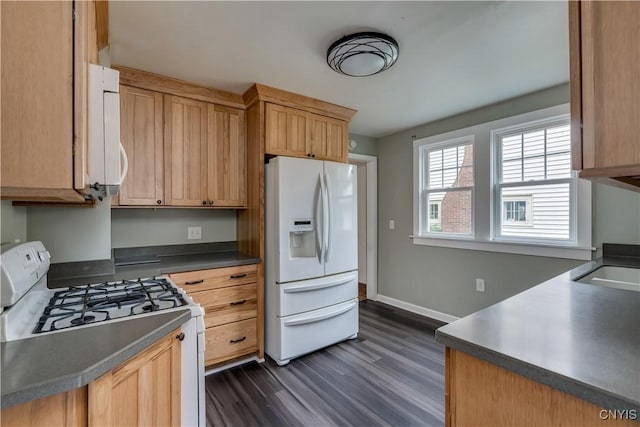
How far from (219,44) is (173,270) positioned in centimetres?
155

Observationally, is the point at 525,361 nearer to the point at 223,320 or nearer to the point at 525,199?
the point at 223,320

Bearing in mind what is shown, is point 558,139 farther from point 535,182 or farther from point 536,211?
point 536,211

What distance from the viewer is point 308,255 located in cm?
266

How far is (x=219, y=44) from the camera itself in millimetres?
1878

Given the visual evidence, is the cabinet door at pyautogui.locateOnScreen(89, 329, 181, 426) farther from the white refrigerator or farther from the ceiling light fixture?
the ceiling light fixture

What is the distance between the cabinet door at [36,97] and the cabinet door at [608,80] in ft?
4.15

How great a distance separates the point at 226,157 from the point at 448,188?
2.41 meters

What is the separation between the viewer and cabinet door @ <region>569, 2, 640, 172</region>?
1.81ft

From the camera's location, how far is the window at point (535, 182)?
252 centimetres

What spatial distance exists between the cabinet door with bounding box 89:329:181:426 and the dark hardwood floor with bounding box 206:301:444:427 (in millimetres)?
806

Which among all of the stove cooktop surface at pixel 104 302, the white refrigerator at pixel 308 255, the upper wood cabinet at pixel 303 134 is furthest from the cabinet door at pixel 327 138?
the stove cooktop surface at pixel 104 302

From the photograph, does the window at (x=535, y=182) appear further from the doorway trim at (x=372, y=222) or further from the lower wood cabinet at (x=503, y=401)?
the lower wood cabinet at (x=503, y=401)

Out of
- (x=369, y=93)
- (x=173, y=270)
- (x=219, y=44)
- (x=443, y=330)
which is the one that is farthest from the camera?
(x=369, y=93)

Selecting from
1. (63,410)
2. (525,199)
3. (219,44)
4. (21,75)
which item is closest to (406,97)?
(525,199)
